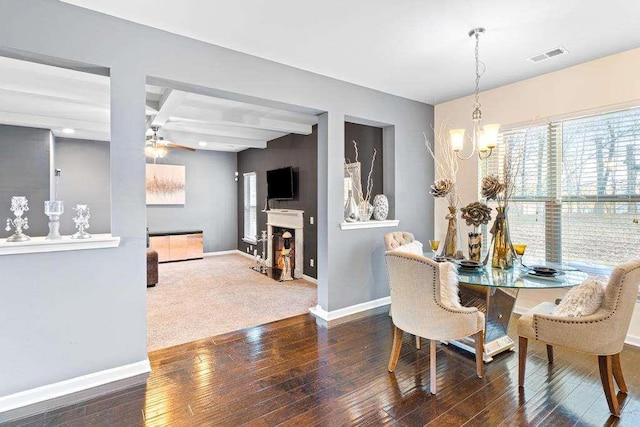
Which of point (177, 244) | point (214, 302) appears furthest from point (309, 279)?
point (177, 244)

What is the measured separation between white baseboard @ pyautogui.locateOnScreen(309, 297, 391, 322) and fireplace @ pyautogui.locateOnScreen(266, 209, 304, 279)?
6.61 ft

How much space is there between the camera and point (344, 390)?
2328 millimetres

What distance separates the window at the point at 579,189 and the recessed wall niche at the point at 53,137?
4402 mm


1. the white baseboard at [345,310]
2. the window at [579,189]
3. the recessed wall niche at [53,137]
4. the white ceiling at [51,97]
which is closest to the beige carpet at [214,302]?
the white baseboard at [345,310]

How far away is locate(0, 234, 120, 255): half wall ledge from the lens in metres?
2.08

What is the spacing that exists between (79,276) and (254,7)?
2.34 meters

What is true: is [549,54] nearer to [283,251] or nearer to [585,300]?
[585,300]

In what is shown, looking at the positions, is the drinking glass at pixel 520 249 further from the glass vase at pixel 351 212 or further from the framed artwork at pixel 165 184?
the framed artwork at pixel 165 184

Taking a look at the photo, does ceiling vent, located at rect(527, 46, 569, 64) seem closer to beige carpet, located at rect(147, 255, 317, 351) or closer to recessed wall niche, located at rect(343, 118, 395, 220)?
recessed wall niche, located at rect(343, 118, 395, 220)

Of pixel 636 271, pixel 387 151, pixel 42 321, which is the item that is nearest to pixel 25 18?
pixel 42 321

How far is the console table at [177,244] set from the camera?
23.6ft

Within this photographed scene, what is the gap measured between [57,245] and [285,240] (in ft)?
13.8

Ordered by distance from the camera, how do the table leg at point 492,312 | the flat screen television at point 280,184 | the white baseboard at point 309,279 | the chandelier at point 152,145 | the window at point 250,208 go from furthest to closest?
the window at point 250,208 → the flat screen television at point 280,184 → the white baseboard at point 309,279 → the chandelier at point 152,145 → the table leg at point 492,312

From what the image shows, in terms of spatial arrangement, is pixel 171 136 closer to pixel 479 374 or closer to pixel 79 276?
pixel 79 276
